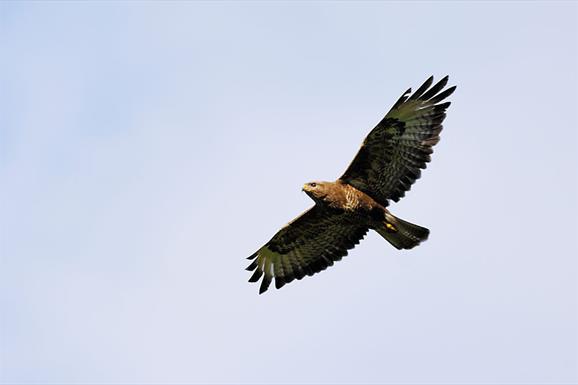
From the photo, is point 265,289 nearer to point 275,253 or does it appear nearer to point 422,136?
point 275,253

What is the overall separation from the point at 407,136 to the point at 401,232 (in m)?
1.59

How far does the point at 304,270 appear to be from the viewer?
2147 cm

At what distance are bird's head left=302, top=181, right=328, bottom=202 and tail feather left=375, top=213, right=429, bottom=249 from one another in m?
1.10

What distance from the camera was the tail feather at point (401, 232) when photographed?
65.5 ft

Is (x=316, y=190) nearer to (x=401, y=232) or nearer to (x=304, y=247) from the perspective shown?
(x=401, y=232)

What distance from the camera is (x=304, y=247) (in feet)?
70.1

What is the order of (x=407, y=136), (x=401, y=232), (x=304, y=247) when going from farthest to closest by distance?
(x=304, y=247), (x=401, y=232), (x=407, y=136)

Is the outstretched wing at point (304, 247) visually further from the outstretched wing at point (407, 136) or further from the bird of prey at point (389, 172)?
the outstretched wing at point (407, 136)

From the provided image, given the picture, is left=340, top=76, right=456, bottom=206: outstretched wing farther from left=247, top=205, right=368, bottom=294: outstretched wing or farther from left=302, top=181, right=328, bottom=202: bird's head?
left=247, top=205, right=368, bottom=294: outstretched wing

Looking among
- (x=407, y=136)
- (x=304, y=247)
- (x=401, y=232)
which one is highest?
(x=407, y=136)

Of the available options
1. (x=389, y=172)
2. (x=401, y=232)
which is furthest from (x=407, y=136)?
(x=401, y=232)

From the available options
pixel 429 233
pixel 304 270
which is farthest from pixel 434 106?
pixel 304 270

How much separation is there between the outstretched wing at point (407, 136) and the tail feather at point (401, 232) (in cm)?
73

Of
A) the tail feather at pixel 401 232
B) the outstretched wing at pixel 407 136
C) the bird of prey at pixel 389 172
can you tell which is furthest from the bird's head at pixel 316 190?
the tail feather at pixel 401 232
